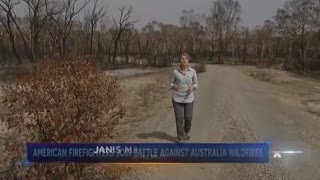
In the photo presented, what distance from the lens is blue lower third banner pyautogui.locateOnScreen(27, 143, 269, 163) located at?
4984 millimetres

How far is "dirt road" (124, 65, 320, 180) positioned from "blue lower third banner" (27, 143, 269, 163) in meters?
0.81

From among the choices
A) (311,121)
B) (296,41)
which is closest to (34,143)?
(311,121)

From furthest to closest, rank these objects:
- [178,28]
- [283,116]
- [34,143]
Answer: [178,28] < [283,116] < [34,143]

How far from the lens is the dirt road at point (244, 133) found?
6.30m

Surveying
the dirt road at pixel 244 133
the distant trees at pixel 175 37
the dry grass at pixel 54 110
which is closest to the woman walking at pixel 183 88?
the dirt road at pixel 244 133

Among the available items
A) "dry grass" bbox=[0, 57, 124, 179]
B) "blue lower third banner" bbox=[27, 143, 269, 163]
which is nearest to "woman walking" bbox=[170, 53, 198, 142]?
"blue lower third banner" bbox=[27, 143, 269, 163]

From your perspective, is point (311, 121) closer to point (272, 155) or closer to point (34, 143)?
point (272, 155)

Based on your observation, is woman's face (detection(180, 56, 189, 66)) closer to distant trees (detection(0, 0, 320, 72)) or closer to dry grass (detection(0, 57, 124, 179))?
dry grass (detection(0, 57, 124, 179))

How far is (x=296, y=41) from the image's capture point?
66.7 m

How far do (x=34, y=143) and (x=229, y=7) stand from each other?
94.8 meters

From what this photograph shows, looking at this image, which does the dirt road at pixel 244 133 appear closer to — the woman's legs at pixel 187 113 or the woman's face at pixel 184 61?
the woman's legs at pixel 187 113

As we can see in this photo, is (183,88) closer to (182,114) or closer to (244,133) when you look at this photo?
(182,114)

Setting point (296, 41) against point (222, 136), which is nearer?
point (222, 136)

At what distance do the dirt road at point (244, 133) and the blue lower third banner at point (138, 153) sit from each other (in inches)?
31.7
